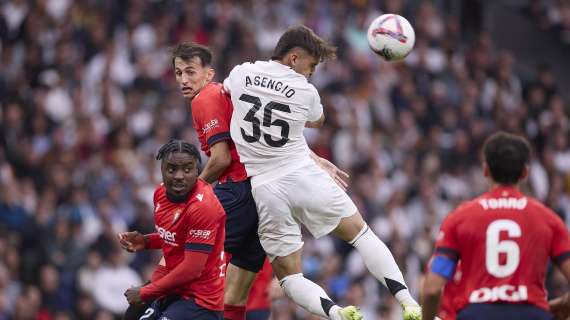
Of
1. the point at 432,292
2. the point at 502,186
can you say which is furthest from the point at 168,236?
the point at 502,186

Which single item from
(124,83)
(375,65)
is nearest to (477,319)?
(124,83)

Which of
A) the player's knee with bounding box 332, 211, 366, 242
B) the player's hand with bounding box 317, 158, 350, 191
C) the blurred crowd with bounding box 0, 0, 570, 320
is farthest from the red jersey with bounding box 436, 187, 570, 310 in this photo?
the blurred crowd with bounding box 0, 0, 570, 320

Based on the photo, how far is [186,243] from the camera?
8.52m

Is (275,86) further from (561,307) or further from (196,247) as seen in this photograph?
(561,307)

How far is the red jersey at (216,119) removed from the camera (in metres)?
9.43

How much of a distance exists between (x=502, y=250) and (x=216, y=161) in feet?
9.11

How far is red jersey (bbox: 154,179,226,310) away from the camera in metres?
8.52

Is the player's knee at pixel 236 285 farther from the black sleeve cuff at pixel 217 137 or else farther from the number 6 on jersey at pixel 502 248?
the number 6 on jersey at pixel 502 248

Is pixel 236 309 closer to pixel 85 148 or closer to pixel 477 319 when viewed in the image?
pixel 477 319

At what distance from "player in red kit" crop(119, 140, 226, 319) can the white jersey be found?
27.8 inches

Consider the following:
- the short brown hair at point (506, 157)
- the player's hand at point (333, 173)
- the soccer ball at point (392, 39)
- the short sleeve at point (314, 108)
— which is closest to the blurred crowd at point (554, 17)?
the soccer ball at point (392, 39)

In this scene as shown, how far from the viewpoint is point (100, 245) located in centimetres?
1584

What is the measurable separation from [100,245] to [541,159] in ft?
30.6

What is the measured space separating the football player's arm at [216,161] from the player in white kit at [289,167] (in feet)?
0.36
